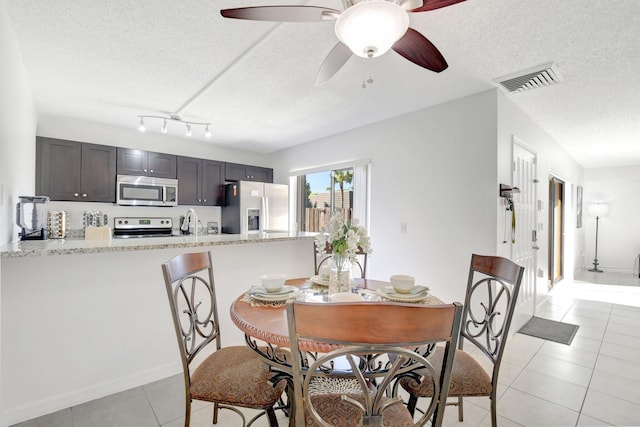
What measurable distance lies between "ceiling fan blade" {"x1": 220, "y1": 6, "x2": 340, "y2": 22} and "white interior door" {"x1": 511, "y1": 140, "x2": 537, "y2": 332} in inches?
107

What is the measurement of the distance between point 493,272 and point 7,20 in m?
3.32

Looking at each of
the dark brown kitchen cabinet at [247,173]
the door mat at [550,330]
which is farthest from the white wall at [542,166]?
the dark brown kitchen cabinet at [247,173]

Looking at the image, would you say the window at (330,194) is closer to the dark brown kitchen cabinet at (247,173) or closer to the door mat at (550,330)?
the dark brown kitchen cabinet at (247,173)

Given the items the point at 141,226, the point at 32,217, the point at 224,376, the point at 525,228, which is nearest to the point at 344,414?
the point at 224,376

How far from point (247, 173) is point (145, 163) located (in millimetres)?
1698

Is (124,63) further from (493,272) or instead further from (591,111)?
(591,111)

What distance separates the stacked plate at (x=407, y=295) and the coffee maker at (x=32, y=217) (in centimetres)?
252

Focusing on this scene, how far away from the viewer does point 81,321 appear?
6.13ft

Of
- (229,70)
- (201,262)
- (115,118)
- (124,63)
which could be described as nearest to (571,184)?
(229,70)

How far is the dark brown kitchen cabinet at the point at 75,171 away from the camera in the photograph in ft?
11.7

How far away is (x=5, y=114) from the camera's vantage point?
188 centimetres

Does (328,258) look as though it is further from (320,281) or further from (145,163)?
(145,163)

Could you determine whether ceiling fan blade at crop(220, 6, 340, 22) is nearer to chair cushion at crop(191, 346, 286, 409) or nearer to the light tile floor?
chair cushion at crop(191, 346, 286, 409)

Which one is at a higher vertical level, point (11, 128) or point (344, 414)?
point (11, 128)
